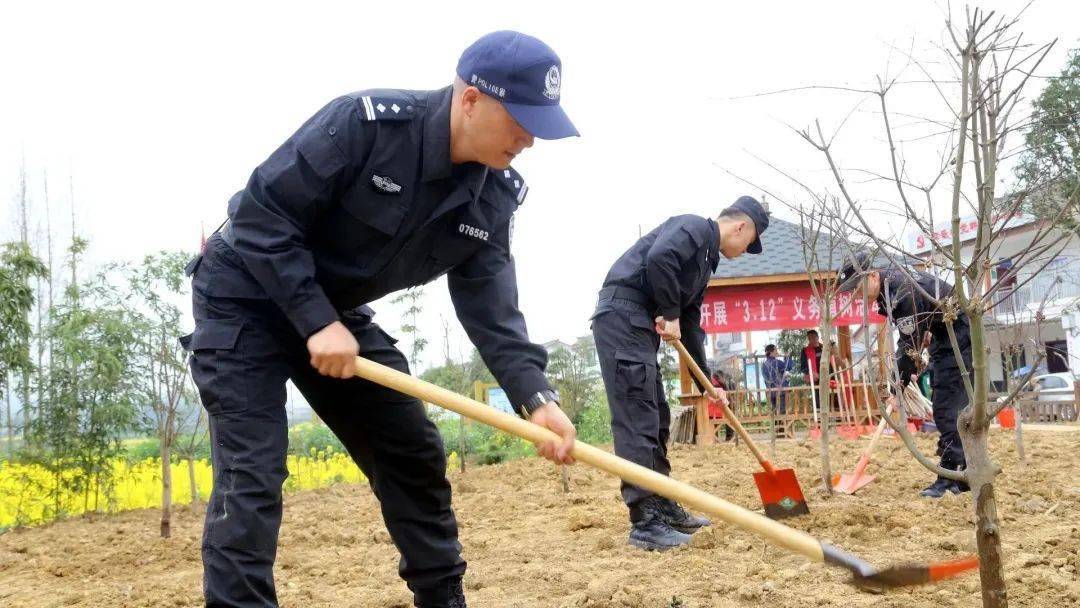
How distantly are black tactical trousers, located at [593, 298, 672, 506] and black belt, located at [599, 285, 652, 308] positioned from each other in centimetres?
2

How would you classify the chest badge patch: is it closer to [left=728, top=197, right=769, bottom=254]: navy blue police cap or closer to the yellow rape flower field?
[left=728, top=197, right=769, bottom=254]: navy blue police cap

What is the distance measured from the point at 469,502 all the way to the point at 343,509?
0.95 meters

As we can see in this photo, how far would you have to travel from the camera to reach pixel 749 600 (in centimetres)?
332

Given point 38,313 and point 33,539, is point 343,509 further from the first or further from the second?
point 38,313

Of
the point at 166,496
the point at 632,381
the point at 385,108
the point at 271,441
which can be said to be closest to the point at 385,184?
the point at 385,108

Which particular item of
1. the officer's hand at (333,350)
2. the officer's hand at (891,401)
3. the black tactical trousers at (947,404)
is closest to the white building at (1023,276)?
the black tactical trousers at (947,404)

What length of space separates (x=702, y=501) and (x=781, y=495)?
2675mm

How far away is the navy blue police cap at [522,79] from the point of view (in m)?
2.56

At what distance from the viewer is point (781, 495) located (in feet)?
16.2

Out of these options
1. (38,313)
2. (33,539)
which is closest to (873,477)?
Answer: (33,539)

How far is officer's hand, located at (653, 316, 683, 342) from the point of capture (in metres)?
4.84

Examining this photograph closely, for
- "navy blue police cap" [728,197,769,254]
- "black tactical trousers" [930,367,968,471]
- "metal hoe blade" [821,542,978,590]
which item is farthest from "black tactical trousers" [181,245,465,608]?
"black tactical trousers" [930,367,968,471]

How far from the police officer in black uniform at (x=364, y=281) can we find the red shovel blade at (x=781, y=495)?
2362 millimetres

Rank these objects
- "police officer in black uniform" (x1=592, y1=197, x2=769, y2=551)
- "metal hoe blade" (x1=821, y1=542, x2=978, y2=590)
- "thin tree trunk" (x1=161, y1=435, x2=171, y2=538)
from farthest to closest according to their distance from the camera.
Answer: "thin tree trunk" (x1=161, y1=435, x2=171, y2=538) → "police officer in black uniform" (x1=592, y1=197, x2=769, y2=551) → "metal hoe blade" (x1=821, y1=542, x2=978, y2=590)
